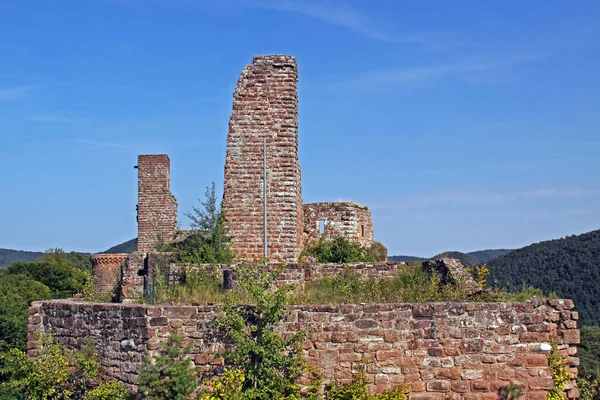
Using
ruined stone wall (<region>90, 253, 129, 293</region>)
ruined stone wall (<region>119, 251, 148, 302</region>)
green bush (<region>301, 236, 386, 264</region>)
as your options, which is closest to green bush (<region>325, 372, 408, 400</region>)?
ruined stone wall (<region>119, 251, 148, 302</region>)

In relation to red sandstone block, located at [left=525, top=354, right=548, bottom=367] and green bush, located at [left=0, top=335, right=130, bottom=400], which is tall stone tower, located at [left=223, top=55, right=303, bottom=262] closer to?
green bush, located at [left=0, top=335, right=130, bottom=400]

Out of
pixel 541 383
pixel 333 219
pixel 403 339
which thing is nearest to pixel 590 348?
pixel 333 219

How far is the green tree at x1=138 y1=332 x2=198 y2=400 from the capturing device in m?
9.36

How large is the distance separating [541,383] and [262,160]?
26.8 ft

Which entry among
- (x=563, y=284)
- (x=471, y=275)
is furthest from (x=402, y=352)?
(x=563, y=284)

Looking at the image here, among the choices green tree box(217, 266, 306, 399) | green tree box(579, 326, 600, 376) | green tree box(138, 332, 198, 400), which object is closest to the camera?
green tree box(138, 332, 198, 400)

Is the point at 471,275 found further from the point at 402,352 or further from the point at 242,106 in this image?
the point at 242,106

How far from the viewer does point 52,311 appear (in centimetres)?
1139

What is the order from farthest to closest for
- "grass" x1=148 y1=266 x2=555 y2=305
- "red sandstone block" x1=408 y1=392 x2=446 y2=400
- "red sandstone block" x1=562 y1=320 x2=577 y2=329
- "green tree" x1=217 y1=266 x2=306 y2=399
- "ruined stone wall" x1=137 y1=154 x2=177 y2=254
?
1. "ruined stone wall" x1=137 y1=154 x2=177 y2=254
2. "grass" x1=148 y1=266 x2=555 y2=305
3. "red sandstone block" x1=562 y1=320 x2=577 y2=329
4. "red sandstone block" x1=408 y1=392 x2=446 y2=400
5. "green tree" x1=217 y1=266 x2=306 y2=399

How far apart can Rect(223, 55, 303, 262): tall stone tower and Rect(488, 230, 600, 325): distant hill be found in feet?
107

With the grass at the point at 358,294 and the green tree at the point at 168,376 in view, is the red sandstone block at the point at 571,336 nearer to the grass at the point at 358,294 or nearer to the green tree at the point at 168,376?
the grass at the point at 358,294

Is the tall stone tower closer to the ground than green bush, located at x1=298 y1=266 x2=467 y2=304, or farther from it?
farther from it

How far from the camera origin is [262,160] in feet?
52.0

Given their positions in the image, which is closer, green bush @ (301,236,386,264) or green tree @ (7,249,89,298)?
green bush @ (301,236,386,264)
